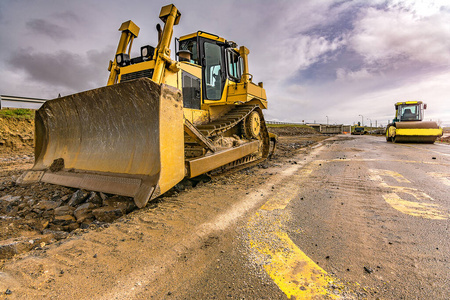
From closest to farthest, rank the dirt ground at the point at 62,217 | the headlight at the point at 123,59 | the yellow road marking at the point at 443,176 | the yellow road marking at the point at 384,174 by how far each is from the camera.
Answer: the dirt ground at the point at 62,217
the yellow road marking at the point at 443,176
the yellow road marking at the point at 384,174
the headlight at the point at 123,59

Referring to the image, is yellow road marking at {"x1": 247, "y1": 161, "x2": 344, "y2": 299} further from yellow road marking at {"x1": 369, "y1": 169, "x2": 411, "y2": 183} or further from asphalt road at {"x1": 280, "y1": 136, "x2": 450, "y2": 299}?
yellow road marking at {"x1": 369, "y1": 169, "x2": 411, "y2": 183}

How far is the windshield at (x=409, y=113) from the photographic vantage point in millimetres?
17000

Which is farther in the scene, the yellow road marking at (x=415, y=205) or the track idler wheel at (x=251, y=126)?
the track idler wheel at (x=251, y=126)

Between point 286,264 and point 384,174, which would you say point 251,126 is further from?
point 286,264

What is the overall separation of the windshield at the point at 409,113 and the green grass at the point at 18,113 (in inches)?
970

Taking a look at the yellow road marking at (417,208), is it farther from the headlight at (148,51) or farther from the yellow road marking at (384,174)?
the headlight at (148,51)

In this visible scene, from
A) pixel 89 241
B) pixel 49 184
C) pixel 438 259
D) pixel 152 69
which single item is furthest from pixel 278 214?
pixel 49 184

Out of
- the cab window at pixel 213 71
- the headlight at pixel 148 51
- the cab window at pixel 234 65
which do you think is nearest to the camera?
the headlight at pixel 148 51

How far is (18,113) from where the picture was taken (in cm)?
998

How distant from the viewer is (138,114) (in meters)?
3.10

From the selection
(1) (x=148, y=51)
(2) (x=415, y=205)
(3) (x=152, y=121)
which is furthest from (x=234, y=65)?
(2) (x=415, y=205)

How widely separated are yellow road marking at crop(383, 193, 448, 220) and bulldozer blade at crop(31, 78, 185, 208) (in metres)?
2.92

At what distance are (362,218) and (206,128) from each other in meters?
3.23

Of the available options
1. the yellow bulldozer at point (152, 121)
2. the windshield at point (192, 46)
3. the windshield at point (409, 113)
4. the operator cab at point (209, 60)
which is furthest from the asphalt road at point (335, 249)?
the windshield at point (409, 113)
